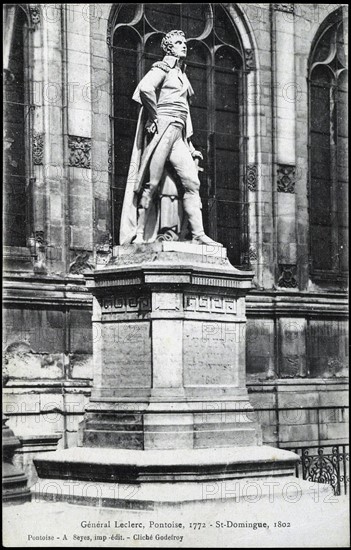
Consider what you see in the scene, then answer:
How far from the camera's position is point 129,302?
44.0 ft

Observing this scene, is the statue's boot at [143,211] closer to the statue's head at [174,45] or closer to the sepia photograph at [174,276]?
the sepia photograph at [174,276]

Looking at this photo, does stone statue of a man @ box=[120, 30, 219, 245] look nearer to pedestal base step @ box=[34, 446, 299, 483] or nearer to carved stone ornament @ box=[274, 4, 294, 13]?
pedestal base step @ box=[34, 446, 299, 483]

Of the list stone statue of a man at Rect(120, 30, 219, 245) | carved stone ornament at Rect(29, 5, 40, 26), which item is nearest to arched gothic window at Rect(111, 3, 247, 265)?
carved stone ornament at Rect(29, 5, 40, 26)

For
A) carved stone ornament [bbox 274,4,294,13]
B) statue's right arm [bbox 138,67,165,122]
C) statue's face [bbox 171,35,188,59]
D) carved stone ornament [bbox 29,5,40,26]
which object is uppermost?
carved stone ornament [bbox 274,4,294,13]

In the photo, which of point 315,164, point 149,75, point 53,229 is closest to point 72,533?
point 149,75

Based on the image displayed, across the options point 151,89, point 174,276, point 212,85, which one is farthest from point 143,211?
point 212,85

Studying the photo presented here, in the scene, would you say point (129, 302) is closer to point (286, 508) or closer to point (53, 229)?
point (286, 508)

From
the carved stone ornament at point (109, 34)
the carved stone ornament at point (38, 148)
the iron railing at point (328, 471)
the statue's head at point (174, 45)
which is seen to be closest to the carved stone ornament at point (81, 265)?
the carved stone ornament at point (38, 148)

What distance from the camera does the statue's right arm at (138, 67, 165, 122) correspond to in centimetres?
1366

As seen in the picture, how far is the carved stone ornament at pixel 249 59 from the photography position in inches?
859

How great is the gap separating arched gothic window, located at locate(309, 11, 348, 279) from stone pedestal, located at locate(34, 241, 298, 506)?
9164 mm

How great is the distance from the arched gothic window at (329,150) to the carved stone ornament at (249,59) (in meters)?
1.46

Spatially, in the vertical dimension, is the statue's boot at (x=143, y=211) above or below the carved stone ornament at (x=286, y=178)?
below

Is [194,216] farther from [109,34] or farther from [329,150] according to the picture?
[329,150]
